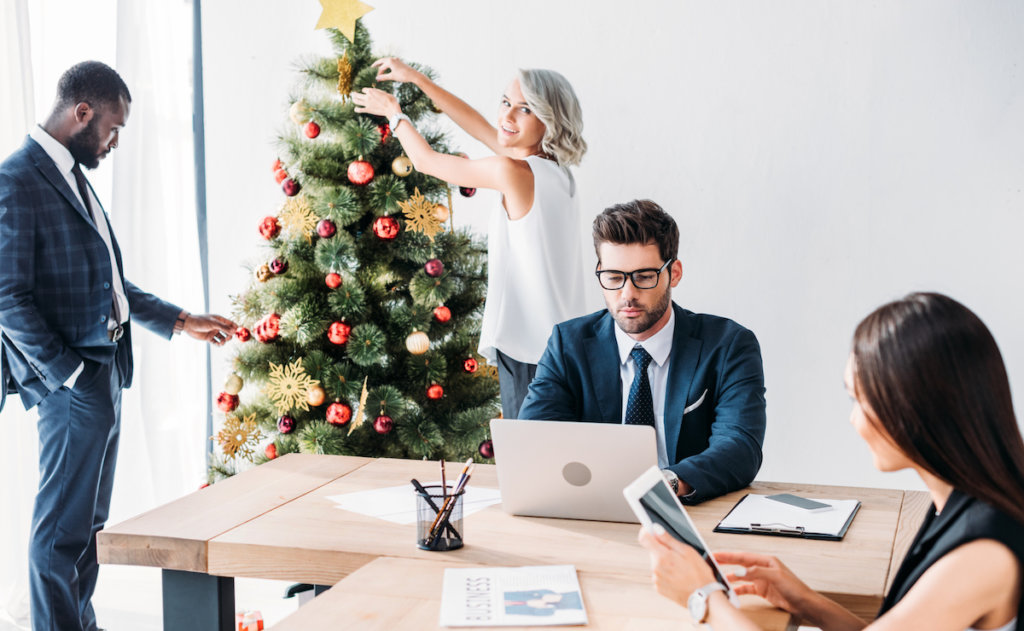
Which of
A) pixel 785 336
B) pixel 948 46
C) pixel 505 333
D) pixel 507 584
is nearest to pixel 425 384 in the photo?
pixel 505 333

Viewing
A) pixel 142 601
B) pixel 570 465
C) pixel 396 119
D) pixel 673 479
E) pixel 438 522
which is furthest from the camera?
pixel 142 601

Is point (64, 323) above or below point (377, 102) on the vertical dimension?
below

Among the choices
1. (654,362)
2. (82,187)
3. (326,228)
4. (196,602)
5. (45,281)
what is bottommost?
(196,602)

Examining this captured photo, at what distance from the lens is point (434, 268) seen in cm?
275

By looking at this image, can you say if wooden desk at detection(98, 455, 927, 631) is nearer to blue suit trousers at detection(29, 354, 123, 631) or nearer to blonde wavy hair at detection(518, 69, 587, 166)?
blue suit trousers at detection(29, 354, 123, 631)

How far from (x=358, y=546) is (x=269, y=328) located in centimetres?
145

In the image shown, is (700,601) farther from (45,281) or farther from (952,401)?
(45,281)

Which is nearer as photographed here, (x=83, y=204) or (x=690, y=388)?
(x=690, y=388)

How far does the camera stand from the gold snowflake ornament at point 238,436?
2.80 meters

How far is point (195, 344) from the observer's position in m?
3.84

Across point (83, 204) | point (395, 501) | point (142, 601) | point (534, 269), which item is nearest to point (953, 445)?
point (395, 501)

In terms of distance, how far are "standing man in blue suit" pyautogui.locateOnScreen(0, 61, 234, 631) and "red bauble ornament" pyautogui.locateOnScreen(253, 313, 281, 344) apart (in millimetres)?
427

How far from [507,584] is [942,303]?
686 millimetres

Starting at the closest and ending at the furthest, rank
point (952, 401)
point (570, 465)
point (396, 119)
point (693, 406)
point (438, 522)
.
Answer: point (952, 401), point (438, 522), point (570, 465), point (693, 406), point (396, 119)
